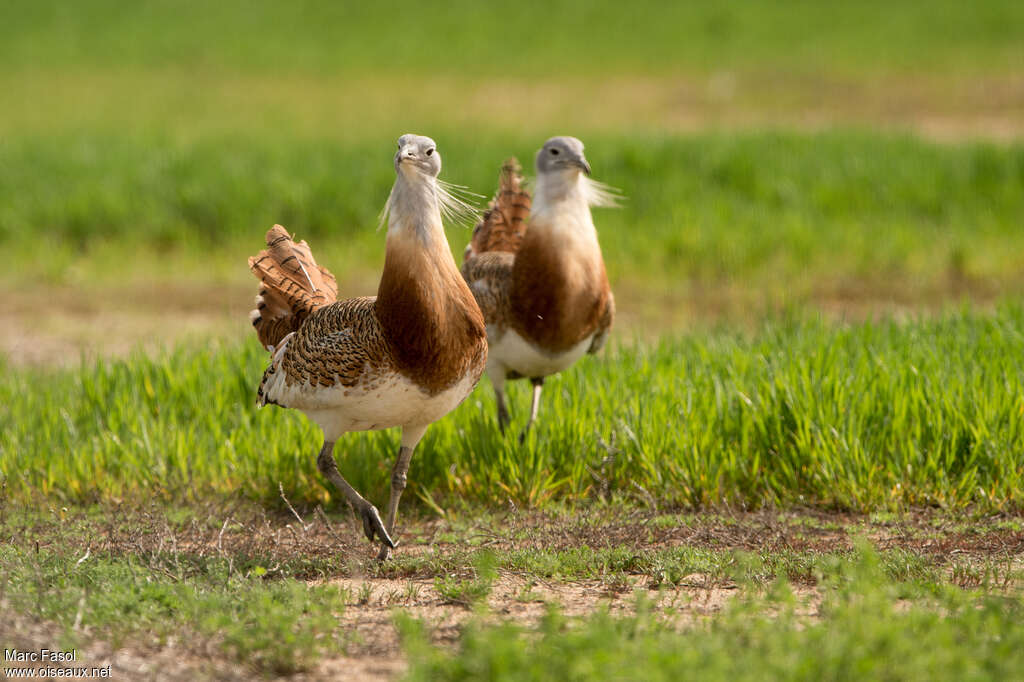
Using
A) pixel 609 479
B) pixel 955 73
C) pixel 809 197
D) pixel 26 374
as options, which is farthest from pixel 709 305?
pixel 955 73

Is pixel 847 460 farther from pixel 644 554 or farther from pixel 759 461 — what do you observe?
pixel 644 554

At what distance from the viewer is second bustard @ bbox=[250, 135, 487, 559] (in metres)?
4.16

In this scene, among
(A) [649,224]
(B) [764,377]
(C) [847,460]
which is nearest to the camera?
(C) [847,460]

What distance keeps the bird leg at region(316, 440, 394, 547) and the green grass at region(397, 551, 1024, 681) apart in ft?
3.68

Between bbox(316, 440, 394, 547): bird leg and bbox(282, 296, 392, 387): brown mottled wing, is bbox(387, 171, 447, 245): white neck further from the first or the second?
bbox(316, 440, 394, 547): bird leg

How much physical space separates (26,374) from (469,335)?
3.67 metres

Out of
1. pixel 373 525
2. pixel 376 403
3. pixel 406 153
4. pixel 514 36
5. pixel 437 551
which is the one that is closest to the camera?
pixel 406 153

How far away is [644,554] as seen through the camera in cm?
441

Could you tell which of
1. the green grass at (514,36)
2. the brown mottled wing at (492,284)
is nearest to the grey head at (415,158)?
the brown mottled wing at (492,284)

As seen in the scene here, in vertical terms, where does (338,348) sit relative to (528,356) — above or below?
above

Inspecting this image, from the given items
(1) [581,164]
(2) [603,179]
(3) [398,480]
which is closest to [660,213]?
(2) [603,179]

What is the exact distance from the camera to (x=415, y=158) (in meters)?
4.17

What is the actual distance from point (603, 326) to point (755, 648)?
282 centimetres

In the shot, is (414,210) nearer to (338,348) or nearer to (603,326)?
(338,348)
